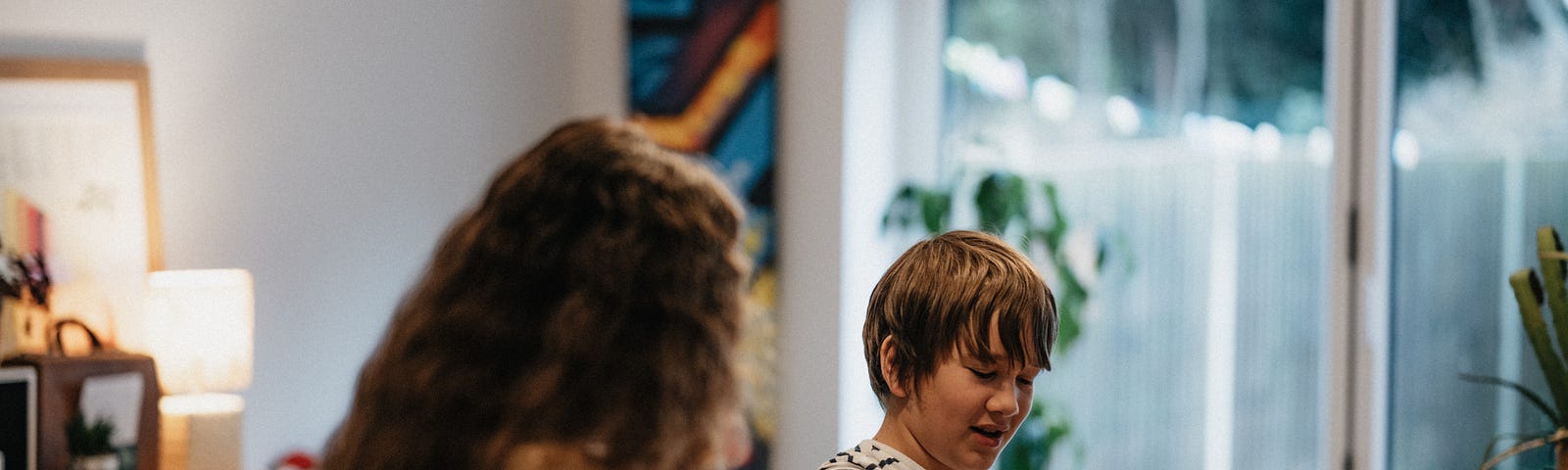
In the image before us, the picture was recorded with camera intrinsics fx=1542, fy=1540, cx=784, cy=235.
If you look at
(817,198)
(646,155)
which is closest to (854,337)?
(817,198)

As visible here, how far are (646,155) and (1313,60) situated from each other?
8.60 feet

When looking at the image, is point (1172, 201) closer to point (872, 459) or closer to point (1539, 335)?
point (1539, 335)

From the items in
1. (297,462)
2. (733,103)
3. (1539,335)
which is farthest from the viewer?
(733,103)

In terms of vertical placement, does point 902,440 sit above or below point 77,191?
below

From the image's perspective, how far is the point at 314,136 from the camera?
11.6ft

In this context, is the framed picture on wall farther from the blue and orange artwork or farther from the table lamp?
the blue and orange artwork

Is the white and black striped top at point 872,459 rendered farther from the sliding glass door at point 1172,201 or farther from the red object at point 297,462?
the red object at point 297,462

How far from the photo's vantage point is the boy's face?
1.56m

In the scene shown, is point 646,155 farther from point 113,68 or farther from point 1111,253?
point 1111,253

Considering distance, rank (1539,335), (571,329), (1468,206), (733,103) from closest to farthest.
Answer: (571,329)
(1539,335)
(1468,206)
(733,103)

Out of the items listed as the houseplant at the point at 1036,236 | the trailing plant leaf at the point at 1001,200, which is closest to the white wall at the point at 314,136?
the houseplant at the point at 1036,236

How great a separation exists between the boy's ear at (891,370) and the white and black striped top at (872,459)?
57 millimetres

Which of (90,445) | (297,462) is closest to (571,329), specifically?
(90,445)

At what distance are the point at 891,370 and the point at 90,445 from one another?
197 cm
